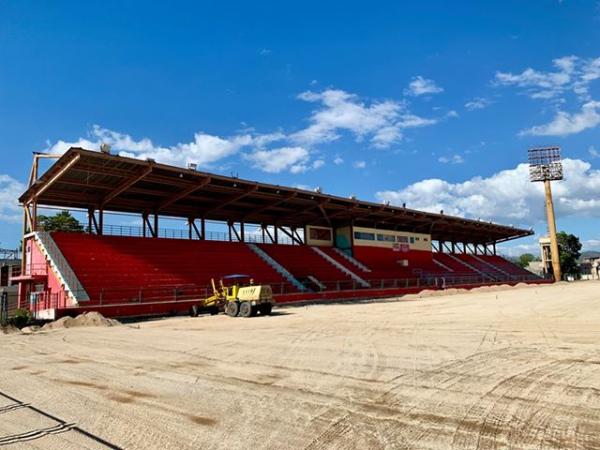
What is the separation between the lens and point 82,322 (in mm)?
19969

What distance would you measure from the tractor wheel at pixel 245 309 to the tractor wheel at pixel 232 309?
0.29 metres

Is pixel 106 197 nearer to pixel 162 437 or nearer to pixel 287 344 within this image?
pixel 287 344

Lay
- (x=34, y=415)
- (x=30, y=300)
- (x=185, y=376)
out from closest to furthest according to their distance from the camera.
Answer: (x=34, y=415) < (x=185, y=376) < (x=30, y=300)

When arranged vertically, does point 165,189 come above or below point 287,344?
above

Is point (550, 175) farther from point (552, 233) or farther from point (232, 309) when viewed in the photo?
point (232, 309)

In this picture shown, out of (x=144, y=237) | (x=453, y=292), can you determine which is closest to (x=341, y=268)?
(x=453, y=292)

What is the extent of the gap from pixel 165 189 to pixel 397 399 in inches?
1114

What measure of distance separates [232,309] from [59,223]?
46.4 m

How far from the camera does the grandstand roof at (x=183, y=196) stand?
26609 millimetres

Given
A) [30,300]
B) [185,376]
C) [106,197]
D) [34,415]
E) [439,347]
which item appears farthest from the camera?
[106,197]

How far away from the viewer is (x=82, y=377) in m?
8.14

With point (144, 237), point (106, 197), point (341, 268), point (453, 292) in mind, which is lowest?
point (453, 292)

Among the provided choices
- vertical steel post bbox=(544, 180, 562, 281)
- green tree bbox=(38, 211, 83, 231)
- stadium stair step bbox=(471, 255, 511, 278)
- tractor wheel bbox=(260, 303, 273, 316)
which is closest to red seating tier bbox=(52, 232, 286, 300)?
tractor wheel bbox=(260, 303, 273, 316)

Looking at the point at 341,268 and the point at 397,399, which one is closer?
the point at 397,399
